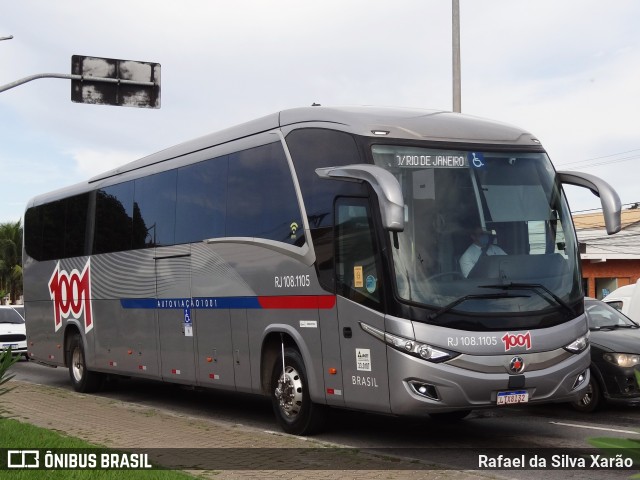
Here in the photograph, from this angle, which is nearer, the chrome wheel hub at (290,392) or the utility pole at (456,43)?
the chrome wheel hub at (290,392)

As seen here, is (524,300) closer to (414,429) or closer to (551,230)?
(551,230)

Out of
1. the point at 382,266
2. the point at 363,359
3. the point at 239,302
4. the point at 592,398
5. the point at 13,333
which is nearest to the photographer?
the point at 382,266

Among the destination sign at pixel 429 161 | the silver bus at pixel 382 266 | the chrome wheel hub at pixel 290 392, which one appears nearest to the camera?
the silver bus at pixel 382 266

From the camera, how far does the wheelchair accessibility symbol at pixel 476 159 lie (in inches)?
406

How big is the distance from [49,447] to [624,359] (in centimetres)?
734

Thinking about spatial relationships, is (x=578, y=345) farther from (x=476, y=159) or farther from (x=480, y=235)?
(x=476, y=159)

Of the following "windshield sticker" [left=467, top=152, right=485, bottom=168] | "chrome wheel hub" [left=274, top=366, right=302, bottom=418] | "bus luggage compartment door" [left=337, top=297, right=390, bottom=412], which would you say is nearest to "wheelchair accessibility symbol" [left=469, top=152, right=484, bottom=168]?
"windshield sticker" [left=467, top=152, right=485, bottom=168]

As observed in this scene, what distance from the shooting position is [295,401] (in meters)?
11.1

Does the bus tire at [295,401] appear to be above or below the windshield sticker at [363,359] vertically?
below

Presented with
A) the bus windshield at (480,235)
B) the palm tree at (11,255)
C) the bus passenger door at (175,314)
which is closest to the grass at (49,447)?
the bus passenger door at (175,314)

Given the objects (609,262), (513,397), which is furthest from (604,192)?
Result: (609,262)

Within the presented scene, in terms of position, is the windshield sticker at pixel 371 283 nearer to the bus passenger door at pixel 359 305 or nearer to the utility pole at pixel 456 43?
the bus passenger door at pixel 359 305

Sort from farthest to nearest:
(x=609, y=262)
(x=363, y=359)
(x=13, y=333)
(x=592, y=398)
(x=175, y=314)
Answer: (x=609, y=262) → (x=13, y=333) → (x=175, y=314) → (x=592, y=398) → (x=363, y=359)

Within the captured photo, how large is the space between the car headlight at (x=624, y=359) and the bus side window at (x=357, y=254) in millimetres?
4304
